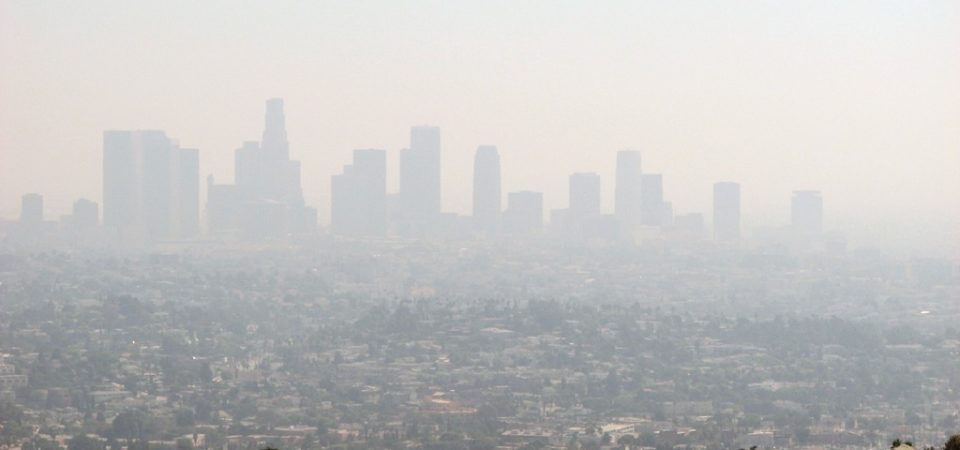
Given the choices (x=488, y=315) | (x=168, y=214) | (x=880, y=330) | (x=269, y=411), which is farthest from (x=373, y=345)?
(x=168, y=214)

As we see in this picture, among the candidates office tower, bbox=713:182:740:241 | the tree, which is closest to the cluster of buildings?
office tower, bbox=713:182:740:241

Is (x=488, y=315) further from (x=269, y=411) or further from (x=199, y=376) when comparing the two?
(x=269, y=411)

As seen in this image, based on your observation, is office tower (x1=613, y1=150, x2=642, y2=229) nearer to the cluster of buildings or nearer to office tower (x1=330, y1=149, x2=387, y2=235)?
the cluster of buildings

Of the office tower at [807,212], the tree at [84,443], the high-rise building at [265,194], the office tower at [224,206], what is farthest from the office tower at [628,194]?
the tree at [84,443]

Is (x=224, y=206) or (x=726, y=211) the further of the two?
(x=224, y=206)

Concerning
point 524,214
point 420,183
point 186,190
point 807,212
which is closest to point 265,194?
point 186,190

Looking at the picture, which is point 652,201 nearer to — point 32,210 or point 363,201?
point 363,201

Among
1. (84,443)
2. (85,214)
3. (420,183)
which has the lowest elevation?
(84,443)
